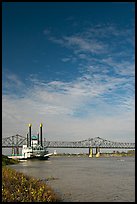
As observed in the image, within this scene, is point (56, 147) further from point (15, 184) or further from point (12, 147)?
point (15, 184)

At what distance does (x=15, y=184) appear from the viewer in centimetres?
1553

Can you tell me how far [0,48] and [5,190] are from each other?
812 centimetres

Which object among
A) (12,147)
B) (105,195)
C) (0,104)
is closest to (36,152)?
(12,147)

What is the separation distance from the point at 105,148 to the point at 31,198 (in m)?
161

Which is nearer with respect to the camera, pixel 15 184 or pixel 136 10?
pixel 136 10

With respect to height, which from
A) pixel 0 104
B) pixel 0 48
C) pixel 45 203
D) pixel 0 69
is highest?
pixel 0 48

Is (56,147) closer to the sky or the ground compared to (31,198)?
closer to the ground

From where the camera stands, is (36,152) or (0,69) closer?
(0,69)

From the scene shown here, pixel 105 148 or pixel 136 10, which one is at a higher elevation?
pixel 136 10

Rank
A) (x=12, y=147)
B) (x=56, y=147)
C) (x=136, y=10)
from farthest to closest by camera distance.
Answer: (x=56, y=147) → (x=12, y=147) → (x=136, y=10)

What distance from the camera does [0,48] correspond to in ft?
24.0

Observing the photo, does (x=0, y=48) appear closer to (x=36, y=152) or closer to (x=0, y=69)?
(x=0, y=69)

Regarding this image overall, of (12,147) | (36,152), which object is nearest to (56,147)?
(12,147)

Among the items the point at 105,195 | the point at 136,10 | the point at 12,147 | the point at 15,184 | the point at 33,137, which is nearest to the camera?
the point at 136,10
